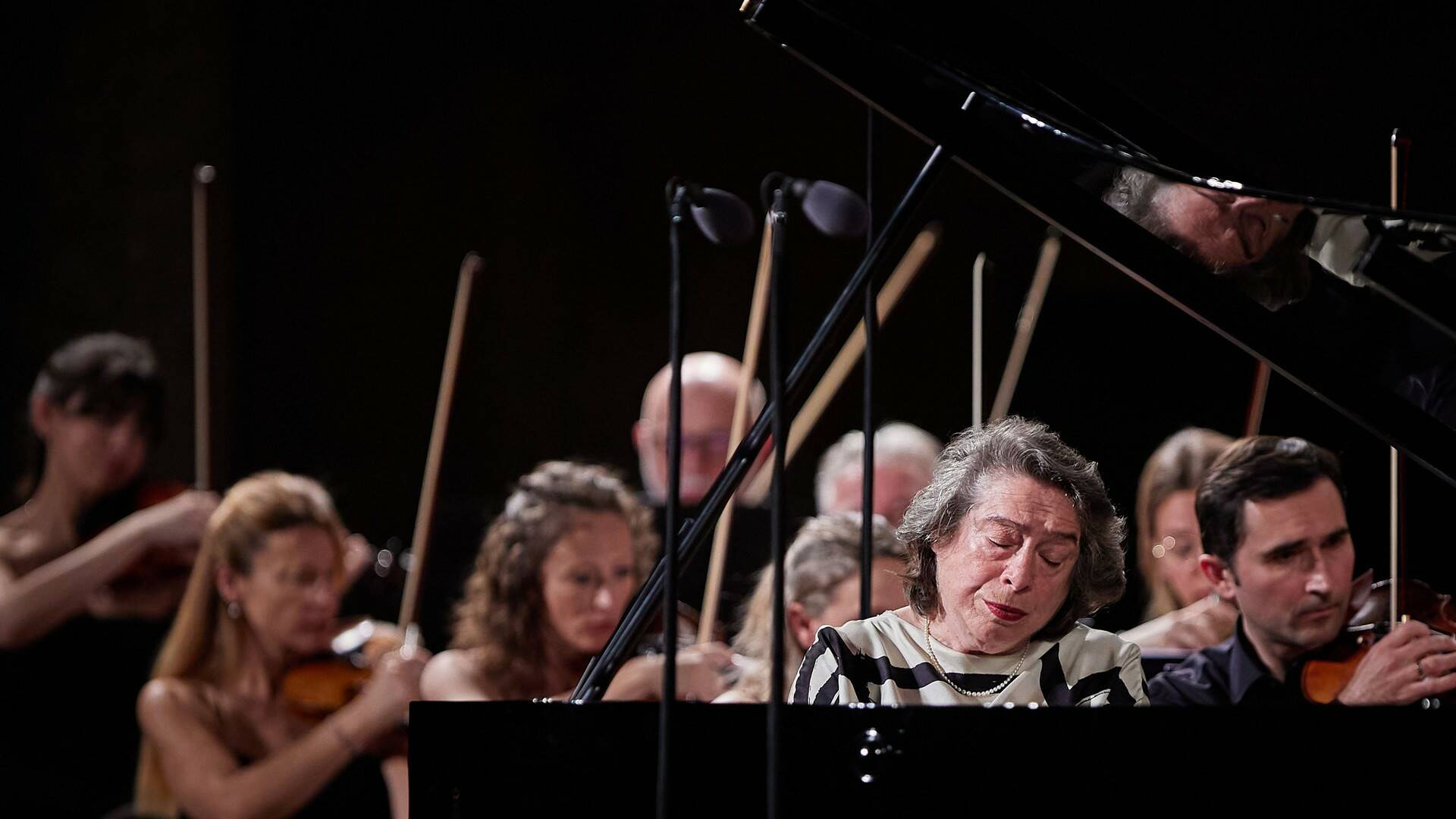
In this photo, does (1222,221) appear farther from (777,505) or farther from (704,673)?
(704,673)

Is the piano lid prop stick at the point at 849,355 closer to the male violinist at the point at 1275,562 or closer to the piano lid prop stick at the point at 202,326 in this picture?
the piano lid prop stick at the point at 202,326

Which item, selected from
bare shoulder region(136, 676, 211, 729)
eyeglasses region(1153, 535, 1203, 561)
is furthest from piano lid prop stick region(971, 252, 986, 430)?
bare shoulder region(136, 676, 211, 729)

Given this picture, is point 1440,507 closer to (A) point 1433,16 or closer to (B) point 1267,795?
(B) point 1267,795

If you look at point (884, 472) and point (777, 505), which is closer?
point (777, 505)

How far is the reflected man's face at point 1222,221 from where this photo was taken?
1.44 metres

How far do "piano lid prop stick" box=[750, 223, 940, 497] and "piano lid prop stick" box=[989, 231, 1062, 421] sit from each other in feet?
0.99

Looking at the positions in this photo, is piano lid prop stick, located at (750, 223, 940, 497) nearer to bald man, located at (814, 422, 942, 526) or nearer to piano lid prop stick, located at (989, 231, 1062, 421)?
piano lid prop stick, located at (989, 231, 1062, 421)

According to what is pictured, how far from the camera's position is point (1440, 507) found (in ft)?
5.61

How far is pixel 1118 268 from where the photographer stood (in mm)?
1549

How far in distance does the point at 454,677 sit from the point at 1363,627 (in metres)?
1.54

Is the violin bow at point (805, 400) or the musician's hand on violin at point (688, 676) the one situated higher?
the violin bow at point (805, 400)

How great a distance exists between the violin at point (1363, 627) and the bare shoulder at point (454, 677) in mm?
1392

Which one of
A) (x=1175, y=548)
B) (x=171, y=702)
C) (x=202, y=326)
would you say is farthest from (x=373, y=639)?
(x=1175, y=548)

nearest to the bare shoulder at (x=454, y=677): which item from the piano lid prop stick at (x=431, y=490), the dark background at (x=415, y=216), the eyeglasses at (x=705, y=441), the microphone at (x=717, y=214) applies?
the piano lid prop stick at (x=431, y=490)
